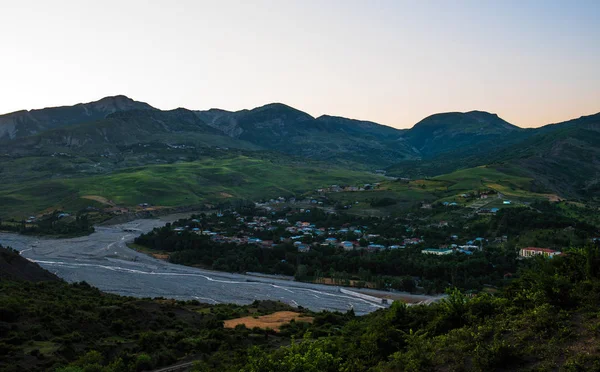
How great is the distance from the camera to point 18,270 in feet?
173

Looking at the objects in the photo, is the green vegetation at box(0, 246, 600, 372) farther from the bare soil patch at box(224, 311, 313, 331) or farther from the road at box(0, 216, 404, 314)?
the road at box(0, 216, 404, 314)

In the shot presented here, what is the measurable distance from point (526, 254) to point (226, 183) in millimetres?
122631

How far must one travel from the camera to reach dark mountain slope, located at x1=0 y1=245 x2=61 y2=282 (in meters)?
50.2

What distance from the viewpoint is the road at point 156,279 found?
61.2m

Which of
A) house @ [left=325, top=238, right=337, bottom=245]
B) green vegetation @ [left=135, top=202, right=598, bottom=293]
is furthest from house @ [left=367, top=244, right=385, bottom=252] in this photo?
house @ [left=325, top=238, right=337, bottom=245]

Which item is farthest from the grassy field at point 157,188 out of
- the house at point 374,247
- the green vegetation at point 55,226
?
the house at point 374,247

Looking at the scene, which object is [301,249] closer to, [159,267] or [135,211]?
[159,267]

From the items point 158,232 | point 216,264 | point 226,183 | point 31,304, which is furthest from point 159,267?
point 226,183

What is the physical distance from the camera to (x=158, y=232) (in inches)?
3903

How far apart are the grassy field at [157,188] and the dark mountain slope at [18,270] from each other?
259ft

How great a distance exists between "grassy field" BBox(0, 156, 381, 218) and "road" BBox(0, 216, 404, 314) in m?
41.4

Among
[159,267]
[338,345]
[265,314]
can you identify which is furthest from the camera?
[159,267]

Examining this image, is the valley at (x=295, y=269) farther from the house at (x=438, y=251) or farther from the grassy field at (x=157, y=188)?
the grassy field at (x=157, y=188)

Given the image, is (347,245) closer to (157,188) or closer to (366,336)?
(366,336)
